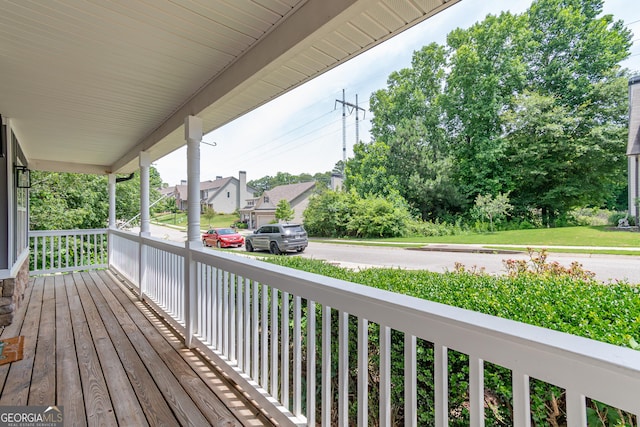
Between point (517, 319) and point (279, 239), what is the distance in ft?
21.0

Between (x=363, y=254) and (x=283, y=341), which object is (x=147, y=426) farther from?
(x=363, y=254)

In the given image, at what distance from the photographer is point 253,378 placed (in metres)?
1.90

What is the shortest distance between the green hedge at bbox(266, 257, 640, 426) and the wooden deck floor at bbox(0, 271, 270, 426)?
859mm

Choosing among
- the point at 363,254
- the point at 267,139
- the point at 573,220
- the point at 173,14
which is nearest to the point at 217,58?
the point at 173,14

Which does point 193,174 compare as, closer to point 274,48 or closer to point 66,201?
point 274,48

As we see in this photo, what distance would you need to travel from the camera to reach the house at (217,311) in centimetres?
86

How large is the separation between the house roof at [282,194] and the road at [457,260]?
17.1ft

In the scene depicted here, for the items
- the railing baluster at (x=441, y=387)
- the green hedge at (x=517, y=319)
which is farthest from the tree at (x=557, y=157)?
the railing baluster at (x=441, y=387)

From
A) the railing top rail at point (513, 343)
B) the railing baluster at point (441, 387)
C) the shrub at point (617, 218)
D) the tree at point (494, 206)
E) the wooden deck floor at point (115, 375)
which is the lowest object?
the wooden deck floor at point (115, 375)

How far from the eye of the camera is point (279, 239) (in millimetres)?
7648

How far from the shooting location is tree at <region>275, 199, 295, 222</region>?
10637 millimetres

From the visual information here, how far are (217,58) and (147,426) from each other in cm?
221

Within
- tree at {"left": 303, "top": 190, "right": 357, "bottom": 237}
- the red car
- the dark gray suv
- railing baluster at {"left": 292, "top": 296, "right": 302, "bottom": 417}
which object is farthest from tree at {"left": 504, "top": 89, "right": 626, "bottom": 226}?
the red car

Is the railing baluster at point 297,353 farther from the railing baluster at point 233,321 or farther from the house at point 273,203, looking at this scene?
the house at point 273,203
